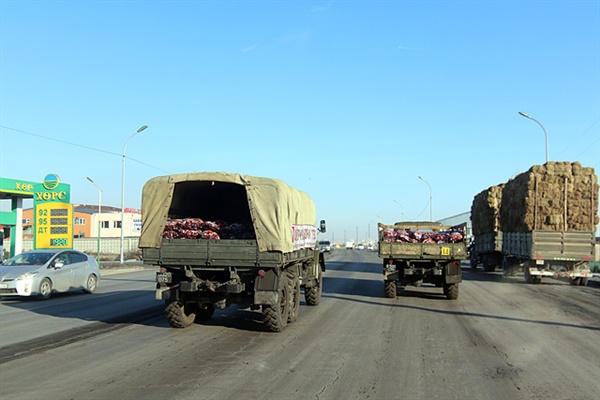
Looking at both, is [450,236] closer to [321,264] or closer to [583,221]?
[321,264]

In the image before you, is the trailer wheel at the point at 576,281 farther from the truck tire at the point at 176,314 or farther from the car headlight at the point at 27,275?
the car headlight at the point at 27,275

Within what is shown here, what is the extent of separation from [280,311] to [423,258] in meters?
7.02

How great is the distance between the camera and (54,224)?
31266 mm

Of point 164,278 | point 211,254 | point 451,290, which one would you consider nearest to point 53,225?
point 451,290

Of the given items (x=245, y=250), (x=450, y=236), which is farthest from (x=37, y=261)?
(x=450, y=236)

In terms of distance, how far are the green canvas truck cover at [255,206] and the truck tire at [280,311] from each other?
0.73m

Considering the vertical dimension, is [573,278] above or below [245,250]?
below

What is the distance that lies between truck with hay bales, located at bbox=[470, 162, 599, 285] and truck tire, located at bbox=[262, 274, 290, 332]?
14.7 m

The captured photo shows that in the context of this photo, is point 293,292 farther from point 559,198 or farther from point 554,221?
point 559,198

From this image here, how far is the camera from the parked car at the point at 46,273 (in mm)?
15234

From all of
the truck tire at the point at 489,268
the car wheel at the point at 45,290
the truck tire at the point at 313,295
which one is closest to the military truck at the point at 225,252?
the truck tire at the point at 313,295

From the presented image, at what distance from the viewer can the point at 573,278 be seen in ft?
73.1

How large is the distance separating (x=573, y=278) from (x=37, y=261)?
1991cm

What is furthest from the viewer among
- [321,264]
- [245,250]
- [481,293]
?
[481,293]
